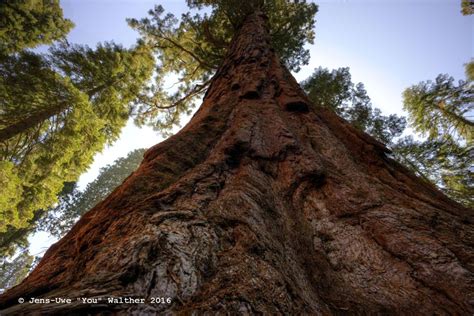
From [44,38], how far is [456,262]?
12.1m

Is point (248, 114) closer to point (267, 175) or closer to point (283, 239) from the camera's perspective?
point (267, 175)

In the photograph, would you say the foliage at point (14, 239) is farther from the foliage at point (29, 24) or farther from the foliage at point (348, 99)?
the foliage at point (348, 99)

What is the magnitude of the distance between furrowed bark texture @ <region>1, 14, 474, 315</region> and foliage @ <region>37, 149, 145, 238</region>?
20.9 m

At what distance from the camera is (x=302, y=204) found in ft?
8.57

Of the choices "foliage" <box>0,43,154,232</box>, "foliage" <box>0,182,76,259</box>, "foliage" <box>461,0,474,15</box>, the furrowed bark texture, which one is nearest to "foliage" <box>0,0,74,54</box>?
"foliage" <box>0,43,154,232</box>

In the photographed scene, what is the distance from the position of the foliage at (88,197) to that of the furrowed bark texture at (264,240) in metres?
20.9

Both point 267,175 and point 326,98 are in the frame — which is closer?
point 267,175

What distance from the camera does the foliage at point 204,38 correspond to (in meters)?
11.3

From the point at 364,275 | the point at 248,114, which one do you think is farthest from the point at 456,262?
the point at 248,114

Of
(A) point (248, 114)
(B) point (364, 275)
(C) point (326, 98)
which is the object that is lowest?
(B) point (364, 275)

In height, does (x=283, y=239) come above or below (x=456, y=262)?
above

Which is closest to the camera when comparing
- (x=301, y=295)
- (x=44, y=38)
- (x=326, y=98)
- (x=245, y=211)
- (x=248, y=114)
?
(x=301, y=295)

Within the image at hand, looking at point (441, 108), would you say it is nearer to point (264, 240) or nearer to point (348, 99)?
point (348, 99)

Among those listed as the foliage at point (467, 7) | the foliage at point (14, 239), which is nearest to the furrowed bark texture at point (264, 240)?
the foliage at point (467, 7)
